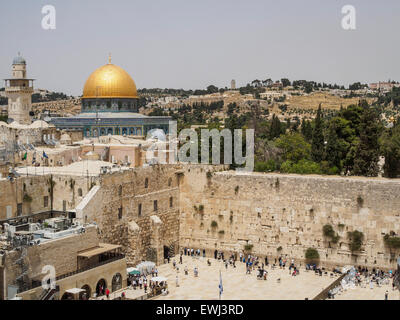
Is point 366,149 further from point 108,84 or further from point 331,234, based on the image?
point 108,84

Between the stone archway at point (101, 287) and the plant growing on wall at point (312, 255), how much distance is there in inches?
375

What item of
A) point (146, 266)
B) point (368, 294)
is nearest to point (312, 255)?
point (368, 294)

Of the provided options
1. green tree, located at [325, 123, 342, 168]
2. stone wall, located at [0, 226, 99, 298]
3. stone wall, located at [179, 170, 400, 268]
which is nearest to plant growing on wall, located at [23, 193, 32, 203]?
stone wall, located at [0, 226, 99, 298]

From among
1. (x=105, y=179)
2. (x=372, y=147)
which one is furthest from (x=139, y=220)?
(x=372, y=147)

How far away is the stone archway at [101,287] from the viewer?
20634 mm

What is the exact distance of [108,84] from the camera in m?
37.2

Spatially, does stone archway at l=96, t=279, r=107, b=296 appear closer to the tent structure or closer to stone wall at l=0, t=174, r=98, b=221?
the tent structure

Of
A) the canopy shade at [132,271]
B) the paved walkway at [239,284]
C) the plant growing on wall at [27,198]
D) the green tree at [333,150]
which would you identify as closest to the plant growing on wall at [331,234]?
the paved walkway at [239,284]

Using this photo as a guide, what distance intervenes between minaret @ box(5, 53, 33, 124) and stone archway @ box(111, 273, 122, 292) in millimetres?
15535

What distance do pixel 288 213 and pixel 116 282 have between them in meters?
8.73

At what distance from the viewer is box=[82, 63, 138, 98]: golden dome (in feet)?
122

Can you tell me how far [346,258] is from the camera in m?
24.9
